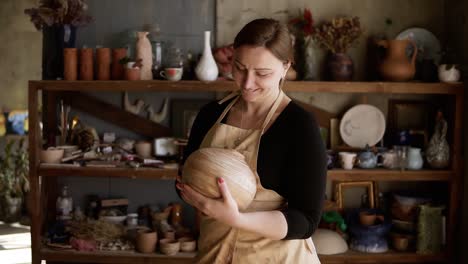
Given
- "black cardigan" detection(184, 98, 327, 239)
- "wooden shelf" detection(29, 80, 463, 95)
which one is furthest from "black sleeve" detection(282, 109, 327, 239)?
"wooden shelf" detection(29, 80, 463, 95)

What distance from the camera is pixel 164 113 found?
13.3 feet

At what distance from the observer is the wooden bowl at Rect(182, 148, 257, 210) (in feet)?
4.85

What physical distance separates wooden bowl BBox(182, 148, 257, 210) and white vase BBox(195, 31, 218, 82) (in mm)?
2179

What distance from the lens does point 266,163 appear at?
1.63 metres

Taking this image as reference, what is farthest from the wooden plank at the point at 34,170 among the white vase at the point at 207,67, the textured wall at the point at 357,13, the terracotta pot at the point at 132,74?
the textured wall at the point at 357,13

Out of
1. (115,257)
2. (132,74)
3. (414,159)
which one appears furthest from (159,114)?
(414,159)

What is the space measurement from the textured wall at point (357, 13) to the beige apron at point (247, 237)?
7.73 ft

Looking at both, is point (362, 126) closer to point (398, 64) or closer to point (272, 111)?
point (398, 64)

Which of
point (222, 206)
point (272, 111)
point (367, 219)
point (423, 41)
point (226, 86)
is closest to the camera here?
point (222, 206)

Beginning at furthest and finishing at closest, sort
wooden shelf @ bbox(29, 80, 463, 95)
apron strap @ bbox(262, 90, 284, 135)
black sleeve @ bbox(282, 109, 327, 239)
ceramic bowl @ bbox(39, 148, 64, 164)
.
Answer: ceramic bowl @ bbox(39, 148, 64, 164), wooden shelf @ bbox(29, 80, 463, 95), apron strap @ bbox(262, 90, 284, 135), black sleeve @ bbox(282, 109, 327, 239)

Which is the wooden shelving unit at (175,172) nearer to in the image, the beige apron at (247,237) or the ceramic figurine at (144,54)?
the ceramic figurine at (144,54)

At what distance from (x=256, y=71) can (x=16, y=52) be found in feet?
18.1

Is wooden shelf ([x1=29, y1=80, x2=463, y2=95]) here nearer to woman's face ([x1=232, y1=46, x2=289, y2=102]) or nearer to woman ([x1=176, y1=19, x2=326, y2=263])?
woman ([x1=176, y1=19, x2=326, y2=263])

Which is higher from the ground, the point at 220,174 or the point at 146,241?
the point at 220,174
